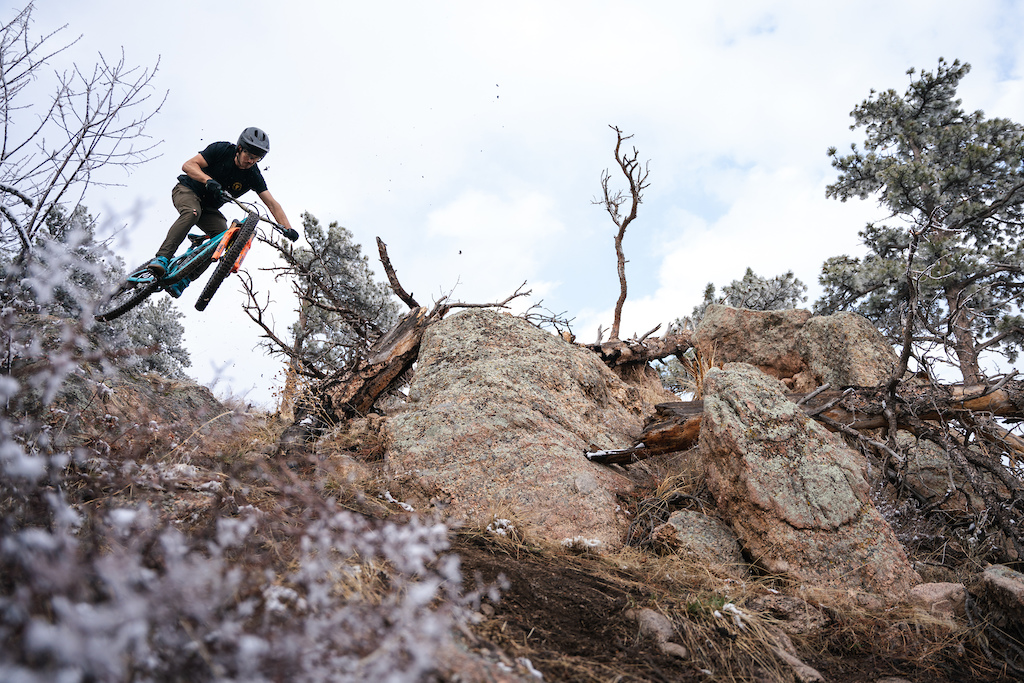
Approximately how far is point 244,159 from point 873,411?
6.81 m

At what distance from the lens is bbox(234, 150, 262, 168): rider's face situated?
546 cm

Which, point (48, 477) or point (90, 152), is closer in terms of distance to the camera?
point (48, 477)

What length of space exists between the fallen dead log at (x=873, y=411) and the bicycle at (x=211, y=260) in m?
4.00

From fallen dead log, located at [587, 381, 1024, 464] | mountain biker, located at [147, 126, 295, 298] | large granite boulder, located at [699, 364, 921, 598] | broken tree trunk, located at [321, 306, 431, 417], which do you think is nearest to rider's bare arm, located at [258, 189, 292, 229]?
mountain biker, located at [147, 126, 295, 298]

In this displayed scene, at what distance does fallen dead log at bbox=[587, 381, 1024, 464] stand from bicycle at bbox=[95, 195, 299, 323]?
4003 millimetres

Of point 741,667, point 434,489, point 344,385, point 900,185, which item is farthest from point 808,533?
point 900,185

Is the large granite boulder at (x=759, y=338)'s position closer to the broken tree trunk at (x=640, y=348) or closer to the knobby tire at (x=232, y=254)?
the broken tree trunk at (x=640, y=348)

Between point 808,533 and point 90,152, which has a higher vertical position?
point 90,152

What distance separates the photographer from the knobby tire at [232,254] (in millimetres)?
5504

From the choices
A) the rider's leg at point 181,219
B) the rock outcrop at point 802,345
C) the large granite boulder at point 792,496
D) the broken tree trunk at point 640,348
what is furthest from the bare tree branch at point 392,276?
the rock outcrop at point 802,345

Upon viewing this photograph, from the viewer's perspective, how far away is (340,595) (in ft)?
7.08

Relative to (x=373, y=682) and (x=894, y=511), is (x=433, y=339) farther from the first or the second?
(x=373, y=682)

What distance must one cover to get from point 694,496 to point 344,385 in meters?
3.83

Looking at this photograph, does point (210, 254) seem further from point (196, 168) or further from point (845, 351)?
point (845, 351)
